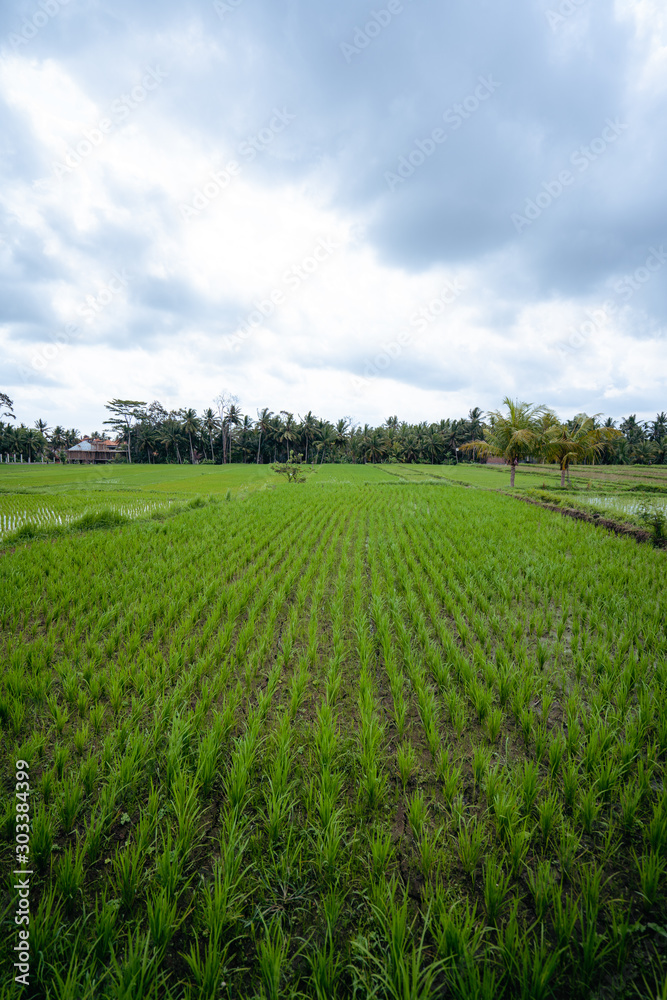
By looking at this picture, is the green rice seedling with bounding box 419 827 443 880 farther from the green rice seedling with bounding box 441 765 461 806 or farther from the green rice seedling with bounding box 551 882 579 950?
the green rice seedling with bounding box 551 882 579 950

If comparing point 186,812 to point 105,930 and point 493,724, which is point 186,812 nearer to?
point 105,930

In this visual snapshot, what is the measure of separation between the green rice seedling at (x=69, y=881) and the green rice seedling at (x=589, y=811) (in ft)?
8.08

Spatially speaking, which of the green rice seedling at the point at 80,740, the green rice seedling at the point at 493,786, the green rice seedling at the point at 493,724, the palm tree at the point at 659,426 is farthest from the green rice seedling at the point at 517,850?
the palm tree at the point at 659,426

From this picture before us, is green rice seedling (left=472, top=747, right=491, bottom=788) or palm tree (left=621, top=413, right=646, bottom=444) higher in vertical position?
palm tree (left=621, top=413, right=646, bottom=444)

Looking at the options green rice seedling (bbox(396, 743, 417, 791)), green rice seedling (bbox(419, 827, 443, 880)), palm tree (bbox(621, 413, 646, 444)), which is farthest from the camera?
palm tree (bbox(621, 413, 646, 444))

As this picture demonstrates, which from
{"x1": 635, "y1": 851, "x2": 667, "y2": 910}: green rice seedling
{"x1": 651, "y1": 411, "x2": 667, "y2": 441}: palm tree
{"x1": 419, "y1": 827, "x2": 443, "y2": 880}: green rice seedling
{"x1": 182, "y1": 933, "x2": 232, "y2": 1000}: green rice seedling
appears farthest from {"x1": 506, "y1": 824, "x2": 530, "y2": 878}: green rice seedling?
{"x1": 651, "y1": 411, "x2": 667, "y2": 441}: palm tree

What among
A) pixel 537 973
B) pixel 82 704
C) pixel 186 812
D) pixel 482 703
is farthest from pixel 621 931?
pixel 82 704

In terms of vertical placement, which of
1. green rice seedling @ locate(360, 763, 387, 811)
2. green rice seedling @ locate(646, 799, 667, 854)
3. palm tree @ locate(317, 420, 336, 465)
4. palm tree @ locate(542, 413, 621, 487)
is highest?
palm tree @ locate(317, 420, 336, 465)

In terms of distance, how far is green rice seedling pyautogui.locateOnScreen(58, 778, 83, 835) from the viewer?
1.97 m

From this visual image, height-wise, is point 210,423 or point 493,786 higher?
point 210,423

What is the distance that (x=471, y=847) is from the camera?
1.82m

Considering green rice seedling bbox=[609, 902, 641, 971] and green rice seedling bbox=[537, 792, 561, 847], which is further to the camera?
green rice seedling bbox=[537, 792, 561, 847]

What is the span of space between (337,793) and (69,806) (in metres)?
1.43

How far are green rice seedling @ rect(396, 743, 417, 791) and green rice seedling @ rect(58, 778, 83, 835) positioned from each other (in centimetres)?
181
